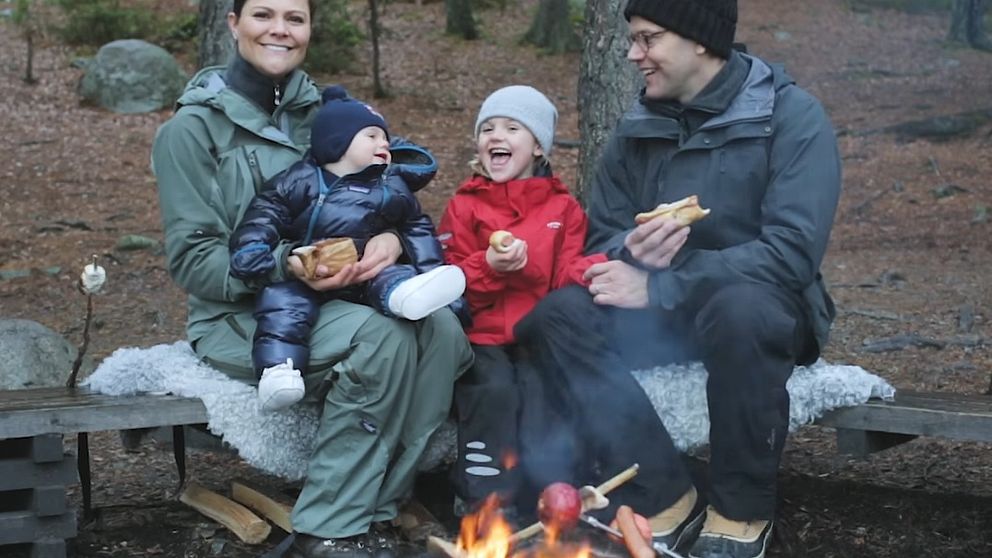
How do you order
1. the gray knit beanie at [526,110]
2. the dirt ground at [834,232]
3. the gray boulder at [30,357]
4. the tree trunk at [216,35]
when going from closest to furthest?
the gray knit beanie at [526,110] < the dirt ground at [834,232] < the gray boulder at [30,357] < the tree trunk at [216,35]

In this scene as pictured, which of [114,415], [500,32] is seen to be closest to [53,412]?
[114,415]

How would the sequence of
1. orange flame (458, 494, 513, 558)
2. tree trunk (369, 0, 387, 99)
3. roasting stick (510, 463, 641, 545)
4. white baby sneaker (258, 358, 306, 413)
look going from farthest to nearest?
tree trunk (369, 0, 387, 99) < white baby sneaker (258, 358, 306, 413) < roasting stick (510, 463, 641, 545) < orange flame (458, 494, 513, 558)

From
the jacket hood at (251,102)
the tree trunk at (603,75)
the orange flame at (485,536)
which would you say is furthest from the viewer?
the tree trunk at (603,75)

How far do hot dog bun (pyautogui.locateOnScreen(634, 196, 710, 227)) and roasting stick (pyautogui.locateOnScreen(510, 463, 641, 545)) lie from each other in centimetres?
78

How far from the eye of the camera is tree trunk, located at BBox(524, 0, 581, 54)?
1650 cm

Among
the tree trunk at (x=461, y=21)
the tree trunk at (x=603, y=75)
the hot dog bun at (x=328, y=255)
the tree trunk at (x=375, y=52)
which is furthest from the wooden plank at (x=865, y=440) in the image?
the tree trunk at (x=461, y=21)

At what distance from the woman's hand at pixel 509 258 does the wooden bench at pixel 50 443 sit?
1045mm

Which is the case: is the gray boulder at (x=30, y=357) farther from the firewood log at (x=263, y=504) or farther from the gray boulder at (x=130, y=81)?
the gray boulder at (x=130, y=81)

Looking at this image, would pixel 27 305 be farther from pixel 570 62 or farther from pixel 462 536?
pixel 570 62

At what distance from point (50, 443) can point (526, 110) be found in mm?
1920

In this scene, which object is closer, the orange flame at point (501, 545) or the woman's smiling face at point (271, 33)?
the orange flame at point (501, 545)

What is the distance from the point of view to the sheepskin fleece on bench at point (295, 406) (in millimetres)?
4203

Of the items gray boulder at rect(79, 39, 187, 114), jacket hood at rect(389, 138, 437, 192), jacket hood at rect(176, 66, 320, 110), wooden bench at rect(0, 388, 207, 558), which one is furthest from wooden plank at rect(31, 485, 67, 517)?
gray boulder at rect(79, 39, 187, 114)

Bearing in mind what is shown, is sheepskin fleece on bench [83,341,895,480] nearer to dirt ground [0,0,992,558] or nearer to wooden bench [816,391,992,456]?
wooden bench [816,391,992,456]
